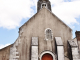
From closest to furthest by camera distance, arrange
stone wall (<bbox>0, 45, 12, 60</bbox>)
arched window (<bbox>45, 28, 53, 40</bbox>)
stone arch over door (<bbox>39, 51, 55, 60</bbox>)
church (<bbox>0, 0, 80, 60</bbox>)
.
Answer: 1. church (<bbox>0, 0, 80, 60</bbox>)
2. stone arch over door (<bbox>39, 51, 55, 60</bbox>)
3. stone wall (<bbox>0, 45, 12, 60</bbox>)
4. arched window (<bbox>45, 28, 53, 40</bbox>)

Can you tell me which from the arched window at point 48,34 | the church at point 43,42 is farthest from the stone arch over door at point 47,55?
the arched window at point 48,34

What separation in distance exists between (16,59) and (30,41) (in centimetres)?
261

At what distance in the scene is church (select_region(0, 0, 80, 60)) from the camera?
11625mm

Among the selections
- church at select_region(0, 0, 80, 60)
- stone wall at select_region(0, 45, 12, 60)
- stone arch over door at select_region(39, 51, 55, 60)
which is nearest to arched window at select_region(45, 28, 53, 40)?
church at select_region(0, 0, 80, 60)

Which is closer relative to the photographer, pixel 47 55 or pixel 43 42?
pixel 47 55

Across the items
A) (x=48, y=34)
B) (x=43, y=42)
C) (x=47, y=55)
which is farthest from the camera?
(x=48, y=34)

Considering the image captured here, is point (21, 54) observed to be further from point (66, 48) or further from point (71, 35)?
point (71, 35)

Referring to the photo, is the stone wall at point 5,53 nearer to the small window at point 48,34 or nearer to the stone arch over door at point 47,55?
the stone arch over door at point 47,55

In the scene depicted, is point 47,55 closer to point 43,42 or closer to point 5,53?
point 43,42

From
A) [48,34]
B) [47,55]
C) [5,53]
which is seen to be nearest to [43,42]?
[48,34]

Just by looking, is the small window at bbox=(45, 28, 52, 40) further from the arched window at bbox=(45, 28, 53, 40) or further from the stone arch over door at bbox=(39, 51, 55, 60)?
the stone arch over door at bbox=(39, 51, 55, 60)

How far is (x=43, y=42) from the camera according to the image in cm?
1267

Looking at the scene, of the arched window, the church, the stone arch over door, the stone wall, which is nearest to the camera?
the church

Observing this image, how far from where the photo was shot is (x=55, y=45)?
489 inches
